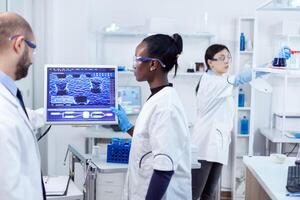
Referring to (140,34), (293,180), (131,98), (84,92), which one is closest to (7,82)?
(84,92)

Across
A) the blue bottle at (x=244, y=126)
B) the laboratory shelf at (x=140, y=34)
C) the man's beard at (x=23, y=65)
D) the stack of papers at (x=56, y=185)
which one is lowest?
the stack of papers at (x=56, y=185)

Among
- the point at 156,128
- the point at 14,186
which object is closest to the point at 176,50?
the point at 156,128

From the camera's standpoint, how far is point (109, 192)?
2.67 metres

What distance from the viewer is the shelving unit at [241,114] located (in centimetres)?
395

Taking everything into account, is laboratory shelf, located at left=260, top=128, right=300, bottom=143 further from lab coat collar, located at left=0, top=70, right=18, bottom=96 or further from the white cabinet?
lab coat collar, located at left=0, top=70, right=18, bottom=96

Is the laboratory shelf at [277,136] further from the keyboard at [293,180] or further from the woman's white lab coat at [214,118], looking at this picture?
the keyboard at [293,180]

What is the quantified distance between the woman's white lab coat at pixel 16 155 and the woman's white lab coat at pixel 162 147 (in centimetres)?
47

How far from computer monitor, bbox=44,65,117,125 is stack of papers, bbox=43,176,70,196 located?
327 millimetres

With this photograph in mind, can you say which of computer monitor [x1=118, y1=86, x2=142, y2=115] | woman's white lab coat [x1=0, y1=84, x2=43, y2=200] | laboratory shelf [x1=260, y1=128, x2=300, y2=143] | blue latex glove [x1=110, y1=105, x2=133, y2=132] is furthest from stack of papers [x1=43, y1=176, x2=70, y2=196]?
laboratory shelf [x1=260, y1=128, x2=300, y2=143]

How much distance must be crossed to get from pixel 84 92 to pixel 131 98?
179cm

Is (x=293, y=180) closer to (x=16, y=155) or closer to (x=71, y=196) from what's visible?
(x=71, y=196)

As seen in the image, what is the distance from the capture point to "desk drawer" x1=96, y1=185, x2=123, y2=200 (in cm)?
267

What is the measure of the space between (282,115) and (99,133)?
1.80 meters

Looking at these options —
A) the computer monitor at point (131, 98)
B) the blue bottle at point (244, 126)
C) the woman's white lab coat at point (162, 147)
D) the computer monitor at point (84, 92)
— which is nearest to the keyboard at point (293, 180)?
the woman's white lab coat at point (162, 147)
